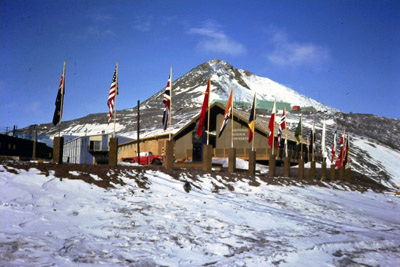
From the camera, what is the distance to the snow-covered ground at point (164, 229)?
596cm

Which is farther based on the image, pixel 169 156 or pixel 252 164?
pixel 252 164

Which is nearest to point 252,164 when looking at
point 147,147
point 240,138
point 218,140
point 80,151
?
point 240,138

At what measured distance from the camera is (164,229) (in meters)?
7.54

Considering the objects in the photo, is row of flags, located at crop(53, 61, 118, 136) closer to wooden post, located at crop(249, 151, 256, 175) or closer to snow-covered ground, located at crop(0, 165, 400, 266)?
snow-covered ground, located at crop(0, 165, 400, 266)

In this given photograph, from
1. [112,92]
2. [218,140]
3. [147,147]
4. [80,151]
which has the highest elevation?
[112,92]

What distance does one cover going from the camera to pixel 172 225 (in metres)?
7.88

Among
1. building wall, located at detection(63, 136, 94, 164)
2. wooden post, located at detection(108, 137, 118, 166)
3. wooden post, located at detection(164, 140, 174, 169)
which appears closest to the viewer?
wooden post, located at detection(108, 137, 118, 166)

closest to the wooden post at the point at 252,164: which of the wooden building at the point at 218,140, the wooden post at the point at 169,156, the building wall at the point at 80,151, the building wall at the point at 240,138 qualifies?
the wooden post at the point at 169,156

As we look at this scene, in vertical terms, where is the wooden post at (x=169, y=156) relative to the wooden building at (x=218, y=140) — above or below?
below

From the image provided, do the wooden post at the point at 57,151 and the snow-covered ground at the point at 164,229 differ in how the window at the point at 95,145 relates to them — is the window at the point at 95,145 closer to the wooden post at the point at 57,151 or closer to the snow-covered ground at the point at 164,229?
the wooden post at the point at 57,151

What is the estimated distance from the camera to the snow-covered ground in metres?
5.96

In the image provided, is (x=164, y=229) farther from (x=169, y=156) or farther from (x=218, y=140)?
(x=218, y=140)

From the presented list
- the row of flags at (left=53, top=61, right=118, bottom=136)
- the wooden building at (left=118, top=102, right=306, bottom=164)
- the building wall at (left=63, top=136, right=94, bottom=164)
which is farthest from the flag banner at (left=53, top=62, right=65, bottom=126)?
the building wall at (left=63, top=136, right=94, bottom=164)

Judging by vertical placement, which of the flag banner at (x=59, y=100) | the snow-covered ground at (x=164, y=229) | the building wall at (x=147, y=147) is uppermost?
the flag banner at (x=59, y=100)
